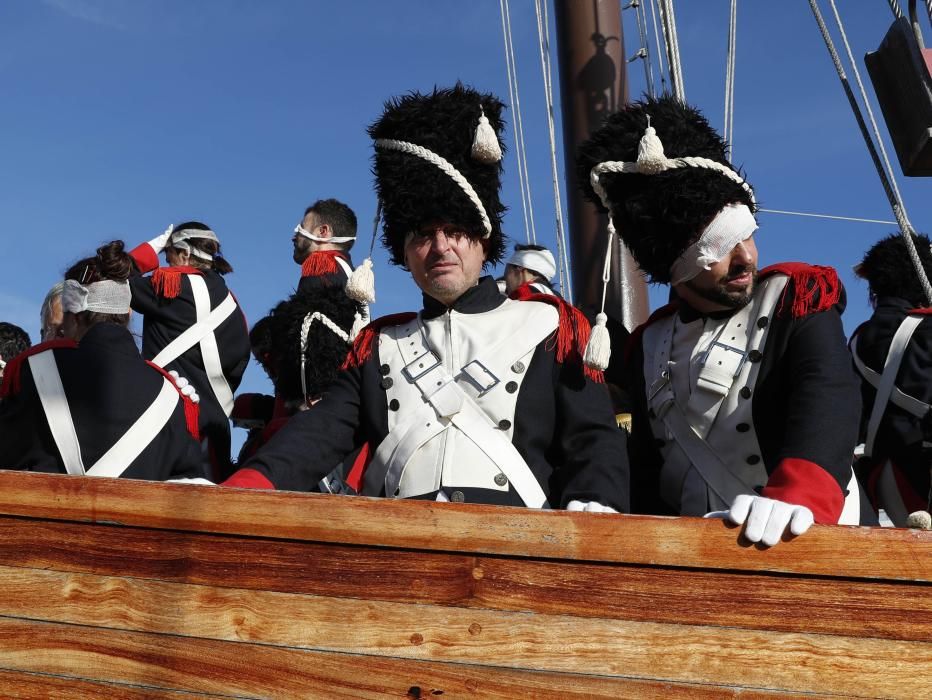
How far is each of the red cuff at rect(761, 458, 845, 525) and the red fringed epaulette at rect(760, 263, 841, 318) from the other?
498 millimetres

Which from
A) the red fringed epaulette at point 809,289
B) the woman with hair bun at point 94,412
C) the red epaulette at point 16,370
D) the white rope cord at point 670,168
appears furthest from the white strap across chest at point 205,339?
the red fringed epaulette at point 809,289

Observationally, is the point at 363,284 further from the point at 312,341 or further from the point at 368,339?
the point at 312,341

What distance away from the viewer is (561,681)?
2.36 meters

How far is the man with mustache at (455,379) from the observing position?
2.97m

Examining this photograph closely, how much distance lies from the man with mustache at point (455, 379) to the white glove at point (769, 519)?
436mm

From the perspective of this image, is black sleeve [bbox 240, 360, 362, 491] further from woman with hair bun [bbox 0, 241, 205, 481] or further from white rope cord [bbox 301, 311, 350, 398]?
white rope cord [bbox 301, 311, 350, 398]

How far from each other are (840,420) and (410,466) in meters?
1.13

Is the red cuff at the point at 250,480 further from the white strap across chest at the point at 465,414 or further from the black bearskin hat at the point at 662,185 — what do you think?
the black bearskin hat at the point at 662,185

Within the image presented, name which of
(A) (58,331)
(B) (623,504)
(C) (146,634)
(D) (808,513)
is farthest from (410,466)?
(A) (58,331)

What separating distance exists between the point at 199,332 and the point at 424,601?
3.36 metres

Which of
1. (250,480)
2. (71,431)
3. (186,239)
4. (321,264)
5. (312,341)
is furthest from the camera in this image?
(321,264)

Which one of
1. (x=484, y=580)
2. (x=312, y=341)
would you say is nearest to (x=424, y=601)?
(x=484, y=580)

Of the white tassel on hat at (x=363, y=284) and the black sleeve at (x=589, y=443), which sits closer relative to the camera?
the black sleeve at (x=589, y=443)

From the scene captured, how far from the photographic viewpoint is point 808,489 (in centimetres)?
254
